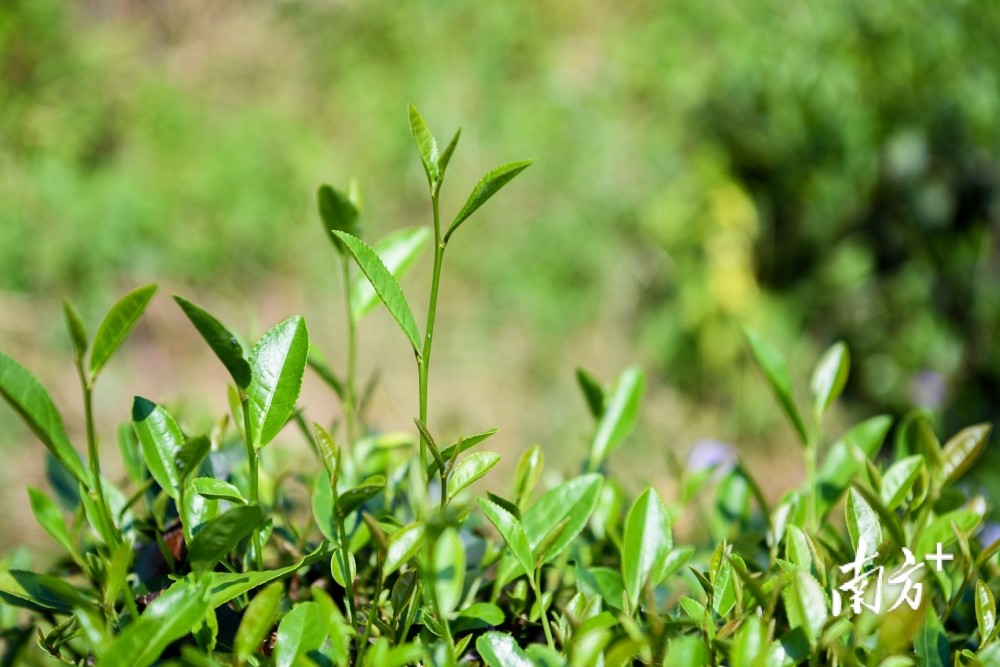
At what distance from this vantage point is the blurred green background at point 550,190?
2.98 m

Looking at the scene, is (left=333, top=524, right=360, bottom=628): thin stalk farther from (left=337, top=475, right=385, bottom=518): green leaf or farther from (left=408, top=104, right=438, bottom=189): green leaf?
(left=408, top=104, right=438, bottom=189): green leaf

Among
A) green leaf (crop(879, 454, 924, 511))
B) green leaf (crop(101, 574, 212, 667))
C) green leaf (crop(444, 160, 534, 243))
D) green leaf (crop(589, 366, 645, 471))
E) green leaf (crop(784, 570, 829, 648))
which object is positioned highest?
green leaf (crop(444, 160, 534, 243))

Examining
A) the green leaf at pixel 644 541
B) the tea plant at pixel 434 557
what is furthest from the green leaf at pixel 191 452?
the green leaf at pixel 644 541

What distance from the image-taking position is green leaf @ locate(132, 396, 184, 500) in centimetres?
70

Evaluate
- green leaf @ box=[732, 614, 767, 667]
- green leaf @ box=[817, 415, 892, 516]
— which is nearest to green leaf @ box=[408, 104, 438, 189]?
green leaf @ box=[732, 614, 767, 667]

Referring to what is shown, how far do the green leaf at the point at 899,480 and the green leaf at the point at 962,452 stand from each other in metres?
→ 0.03

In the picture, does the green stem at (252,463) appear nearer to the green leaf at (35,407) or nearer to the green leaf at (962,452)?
the green leaf at (35,407)

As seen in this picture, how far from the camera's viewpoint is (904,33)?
10.3 ft

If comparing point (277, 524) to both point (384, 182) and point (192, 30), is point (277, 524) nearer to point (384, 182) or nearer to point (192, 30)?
point (384, 182)

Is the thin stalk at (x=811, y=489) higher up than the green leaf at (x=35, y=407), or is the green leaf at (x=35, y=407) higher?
the green leaf at (x=35, y=407)

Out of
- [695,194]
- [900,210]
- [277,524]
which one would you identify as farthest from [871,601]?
[695,194]

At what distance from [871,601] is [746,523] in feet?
1.20

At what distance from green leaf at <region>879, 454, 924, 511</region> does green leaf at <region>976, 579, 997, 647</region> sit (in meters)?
0.10

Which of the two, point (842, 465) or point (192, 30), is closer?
point (842, 465)
